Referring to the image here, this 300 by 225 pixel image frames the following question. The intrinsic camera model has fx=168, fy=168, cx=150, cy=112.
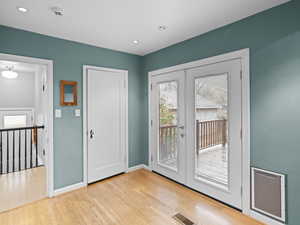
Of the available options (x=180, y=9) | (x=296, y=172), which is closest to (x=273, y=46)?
(x=180, y=9)

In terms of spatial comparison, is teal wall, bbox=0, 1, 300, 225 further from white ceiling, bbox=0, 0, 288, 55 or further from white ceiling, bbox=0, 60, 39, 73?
white ceiling, bbox=0, 60, 39, 73

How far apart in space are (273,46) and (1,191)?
4.60m

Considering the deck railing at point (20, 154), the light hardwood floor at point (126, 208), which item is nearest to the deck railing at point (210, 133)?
the light hardwood floor at point (126, 208)

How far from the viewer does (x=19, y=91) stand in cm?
584

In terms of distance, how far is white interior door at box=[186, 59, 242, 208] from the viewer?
233 centimetres

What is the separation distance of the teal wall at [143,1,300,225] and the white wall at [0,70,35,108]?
6508 millimetres

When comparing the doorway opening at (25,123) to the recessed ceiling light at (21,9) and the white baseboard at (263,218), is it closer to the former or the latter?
the recessed ceiling light at (21,9)

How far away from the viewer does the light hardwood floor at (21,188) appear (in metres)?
2.57

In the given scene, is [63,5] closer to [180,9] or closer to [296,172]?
[180,9]


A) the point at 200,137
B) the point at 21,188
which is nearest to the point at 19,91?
the point at 21,188

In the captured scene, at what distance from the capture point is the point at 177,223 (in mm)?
2072

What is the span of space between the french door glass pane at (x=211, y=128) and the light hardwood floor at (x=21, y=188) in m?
2.69

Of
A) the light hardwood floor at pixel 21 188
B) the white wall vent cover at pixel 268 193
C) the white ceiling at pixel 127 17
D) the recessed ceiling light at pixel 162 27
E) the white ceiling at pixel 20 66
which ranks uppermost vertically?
the white ceiling at pixel 20 66

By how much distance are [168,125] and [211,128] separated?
3.05 feet
